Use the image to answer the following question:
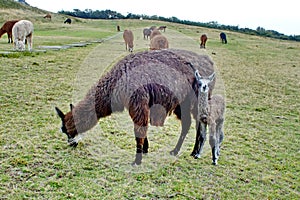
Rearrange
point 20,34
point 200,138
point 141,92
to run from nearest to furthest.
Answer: point 141,92 → point 200,138 → point 20,34

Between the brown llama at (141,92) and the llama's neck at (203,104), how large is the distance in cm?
19

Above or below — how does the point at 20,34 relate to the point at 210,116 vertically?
above

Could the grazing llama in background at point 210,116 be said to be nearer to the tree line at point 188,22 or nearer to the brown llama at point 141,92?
the brown llama at point 141,92

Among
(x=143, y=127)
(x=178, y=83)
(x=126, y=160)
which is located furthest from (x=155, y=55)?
(x=126, y=160)

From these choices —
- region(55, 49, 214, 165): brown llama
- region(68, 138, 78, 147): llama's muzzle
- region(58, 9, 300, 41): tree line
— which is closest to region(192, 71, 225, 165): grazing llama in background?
region(55, 49, 214, 165): brown llama

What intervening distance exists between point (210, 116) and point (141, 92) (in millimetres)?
1044

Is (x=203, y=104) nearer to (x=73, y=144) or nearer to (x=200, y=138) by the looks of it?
(x=200, y=138)

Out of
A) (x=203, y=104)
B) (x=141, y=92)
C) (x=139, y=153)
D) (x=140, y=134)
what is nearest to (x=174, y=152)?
(x=139, y=153)

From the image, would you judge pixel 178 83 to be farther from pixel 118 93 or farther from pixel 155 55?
pixel 118 93

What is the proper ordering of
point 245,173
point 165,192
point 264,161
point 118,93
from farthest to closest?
point 264,161 → point 245,173 → point 118,93 → point 165,192

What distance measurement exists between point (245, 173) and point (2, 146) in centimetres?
354

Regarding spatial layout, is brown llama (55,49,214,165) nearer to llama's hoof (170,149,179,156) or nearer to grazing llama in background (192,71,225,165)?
grazing llama in background (192,71,225,165)

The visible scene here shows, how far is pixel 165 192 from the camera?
341 centimetres

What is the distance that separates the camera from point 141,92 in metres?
3.61
